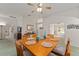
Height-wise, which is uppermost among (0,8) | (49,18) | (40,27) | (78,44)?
(0,8)

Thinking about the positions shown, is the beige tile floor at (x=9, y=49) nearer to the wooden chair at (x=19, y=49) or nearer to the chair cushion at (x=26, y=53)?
the wooden chair at (x=19, y=49)

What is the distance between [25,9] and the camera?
3.28 meters

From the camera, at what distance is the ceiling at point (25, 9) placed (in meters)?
3.24

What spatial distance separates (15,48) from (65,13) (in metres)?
1.44

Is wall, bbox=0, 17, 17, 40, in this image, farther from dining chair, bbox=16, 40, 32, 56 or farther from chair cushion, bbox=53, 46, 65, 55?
chair cushion, bbox=53, 46, 65, 55

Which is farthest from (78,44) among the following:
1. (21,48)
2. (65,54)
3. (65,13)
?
(21,48)

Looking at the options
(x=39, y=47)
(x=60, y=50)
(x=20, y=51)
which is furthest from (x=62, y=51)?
(x=20, y=51)

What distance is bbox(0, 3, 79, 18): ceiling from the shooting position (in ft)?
10.6

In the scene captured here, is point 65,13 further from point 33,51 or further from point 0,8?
point 0,8

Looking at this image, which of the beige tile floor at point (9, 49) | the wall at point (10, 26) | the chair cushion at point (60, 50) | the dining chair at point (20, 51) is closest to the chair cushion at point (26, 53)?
the dining chair at point (20, 51)

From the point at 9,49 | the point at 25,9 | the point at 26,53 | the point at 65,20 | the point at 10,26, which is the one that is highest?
the point at 25,9

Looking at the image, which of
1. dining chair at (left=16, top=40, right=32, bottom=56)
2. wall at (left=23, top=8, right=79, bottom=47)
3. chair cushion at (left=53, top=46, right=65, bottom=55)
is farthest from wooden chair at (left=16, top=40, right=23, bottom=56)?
chair cushion at (left=53, top=46, right=65, bottom=55)

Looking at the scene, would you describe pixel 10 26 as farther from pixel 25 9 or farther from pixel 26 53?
pixel 26 53

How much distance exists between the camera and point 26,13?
3305 millimetres
